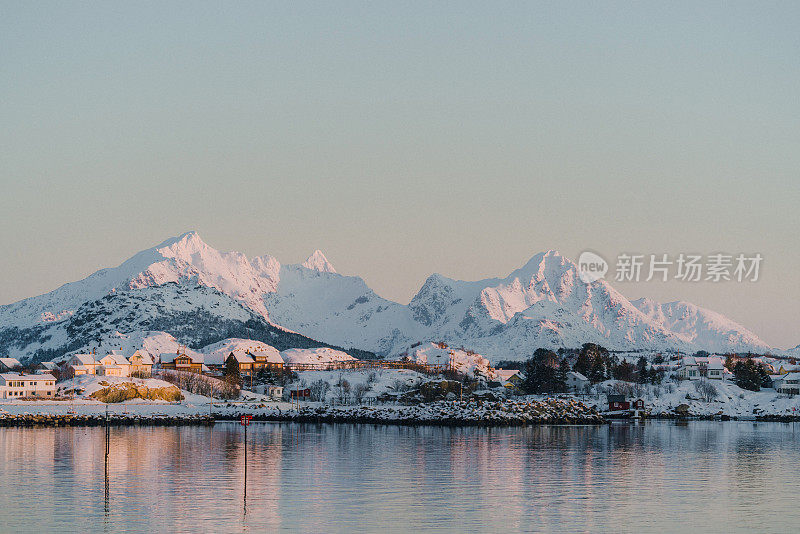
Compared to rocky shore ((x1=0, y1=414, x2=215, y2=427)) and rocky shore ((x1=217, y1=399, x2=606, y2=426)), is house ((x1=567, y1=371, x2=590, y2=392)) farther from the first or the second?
rocky shore ((x1=0, y1=414, x2=215, y2=427))

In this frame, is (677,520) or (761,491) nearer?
(677,520)

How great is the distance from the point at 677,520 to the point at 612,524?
376cm

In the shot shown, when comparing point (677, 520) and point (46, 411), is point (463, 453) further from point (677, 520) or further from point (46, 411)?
point (46, 411)

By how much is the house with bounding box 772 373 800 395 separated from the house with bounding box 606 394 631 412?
35.3 m

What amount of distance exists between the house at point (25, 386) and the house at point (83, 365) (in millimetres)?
21065

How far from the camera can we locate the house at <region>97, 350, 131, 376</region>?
179 meters

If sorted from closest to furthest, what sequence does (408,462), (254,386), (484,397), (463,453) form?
1. (408,462)
2. (463,453)
3. (484,397)
4. (254,386)

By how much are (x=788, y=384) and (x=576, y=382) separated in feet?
124

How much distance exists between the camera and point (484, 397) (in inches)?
6988

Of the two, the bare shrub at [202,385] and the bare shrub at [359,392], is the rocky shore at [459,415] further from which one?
the bare shrub at [359,392]

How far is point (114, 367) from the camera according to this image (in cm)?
18000

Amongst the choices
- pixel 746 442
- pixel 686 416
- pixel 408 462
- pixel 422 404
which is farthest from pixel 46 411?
pixel 686 416

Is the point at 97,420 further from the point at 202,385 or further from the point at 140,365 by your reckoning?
the point at 140,365

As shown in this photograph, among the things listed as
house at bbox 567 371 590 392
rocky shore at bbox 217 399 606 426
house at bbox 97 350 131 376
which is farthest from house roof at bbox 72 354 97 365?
house at bbox 567 371 590 392
